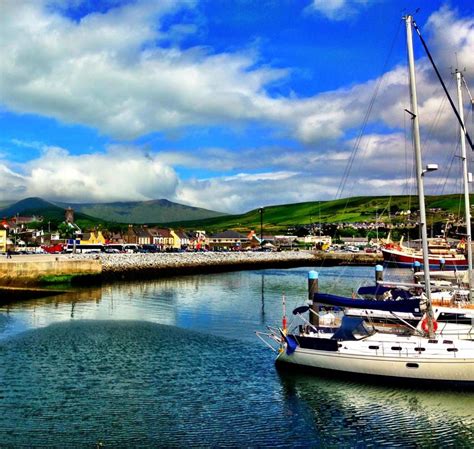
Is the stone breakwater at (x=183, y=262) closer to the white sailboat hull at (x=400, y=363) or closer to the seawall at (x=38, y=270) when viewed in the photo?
the seawall at (x=38, y=270)

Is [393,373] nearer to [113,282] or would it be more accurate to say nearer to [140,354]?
[140,354]

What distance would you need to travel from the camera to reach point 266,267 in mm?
119688

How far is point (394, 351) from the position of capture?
1019 inches

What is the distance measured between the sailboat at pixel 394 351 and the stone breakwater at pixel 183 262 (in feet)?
186

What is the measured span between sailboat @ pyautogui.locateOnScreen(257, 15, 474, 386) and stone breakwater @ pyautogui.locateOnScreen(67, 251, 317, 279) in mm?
56845

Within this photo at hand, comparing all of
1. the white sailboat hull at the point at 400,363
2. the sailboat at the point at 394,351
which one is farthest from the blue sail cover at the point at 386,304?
the white sailboat hull at the point at 400,363

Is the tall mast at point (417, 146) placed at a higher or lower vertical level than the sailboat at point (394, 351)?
higher

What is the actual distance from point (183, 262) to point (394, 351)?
256 feet

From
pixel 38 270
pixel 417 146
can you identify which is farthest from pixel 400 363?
pixel 38 270

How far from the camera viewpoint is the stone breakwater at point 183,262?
3369 inches

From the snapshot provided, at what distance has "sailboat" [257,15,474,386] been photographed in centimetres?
2514

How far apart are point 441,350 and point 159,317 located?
86.4 feet

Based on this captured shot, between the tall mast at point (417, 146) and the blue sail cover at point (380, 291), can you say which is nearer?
the tall mast at point (417, 146)

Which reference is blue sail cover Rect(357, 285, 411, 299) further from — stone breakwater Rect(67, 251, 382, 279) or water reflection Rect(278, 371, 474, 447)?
stone breakwater Rect(67, 251, 382, 279)
